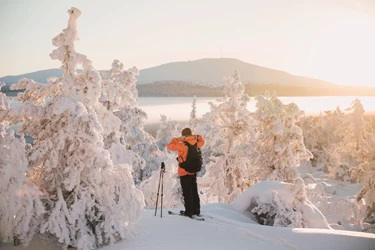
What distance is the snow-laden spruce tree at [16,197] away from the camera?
20.6ft

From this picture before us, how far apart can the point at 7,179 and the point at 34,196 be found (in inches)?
24.8

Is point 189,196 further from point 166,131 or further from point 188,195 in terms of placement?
point 166,131

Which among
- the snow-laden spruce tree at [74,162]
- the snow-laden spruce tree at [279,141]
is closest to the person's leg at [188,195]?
the snow-laden spruce tree at [74,162]

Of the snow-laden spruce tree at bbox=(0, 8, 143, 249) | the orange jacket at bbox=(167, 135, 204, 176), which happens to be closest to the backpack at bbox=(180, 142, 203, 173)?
the orange jacket at bbox=(167, 135, 204, 176)

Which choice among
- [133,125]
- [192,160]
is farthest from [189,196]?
[133,125]

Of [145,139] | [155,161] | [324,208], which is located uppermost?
[145,139]

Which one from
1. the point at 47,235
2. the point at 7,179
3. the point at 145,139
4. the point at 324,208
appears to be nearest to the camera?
the point at 7,179

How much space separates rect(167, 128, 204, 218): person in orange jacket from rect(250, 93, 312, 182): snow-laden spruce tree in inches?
430

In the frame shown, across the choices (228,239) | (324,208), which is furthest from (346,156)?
(228,239)

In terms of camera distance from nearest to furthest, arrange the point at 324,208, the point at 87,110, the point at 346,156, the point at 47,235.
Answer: the point at 47,235 < the point at 87,110 < the point at 324,208 < the point at 346,156

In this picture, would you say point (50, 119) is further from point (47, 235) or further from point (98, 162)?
point (47, 235)

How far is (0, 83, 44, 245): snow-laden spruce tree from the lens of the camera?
20.6 ft

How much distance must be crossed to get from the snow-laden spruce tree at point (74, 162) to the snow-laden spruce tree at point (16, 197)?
0.35 meters

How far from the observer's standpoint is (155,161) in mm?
31406
